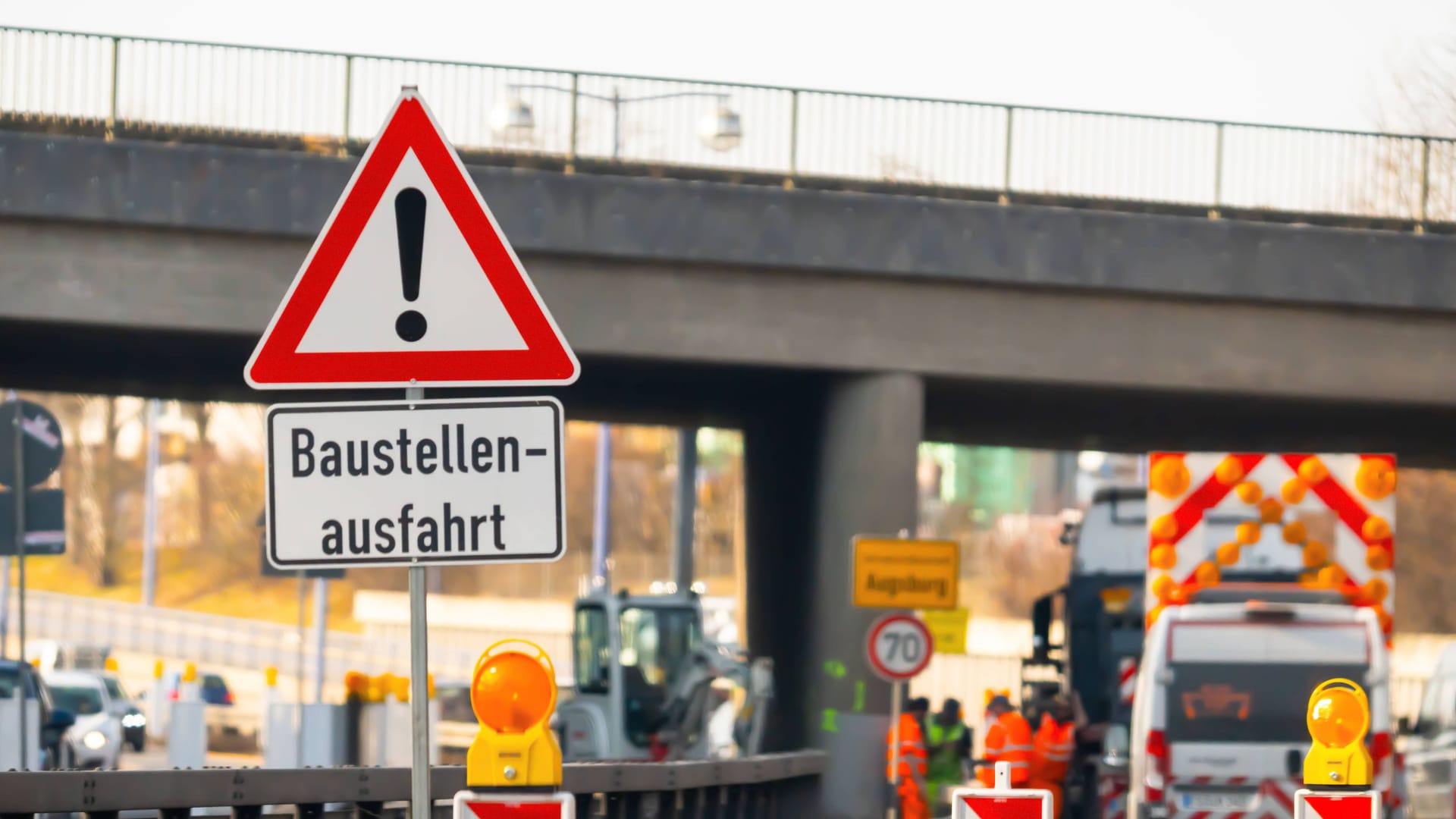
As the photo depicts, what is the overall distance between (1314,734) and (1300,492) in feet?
23.3

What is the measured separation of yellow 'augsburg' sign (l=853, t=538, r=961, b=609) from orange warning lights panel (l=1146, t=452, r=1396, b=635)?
13.4 feet

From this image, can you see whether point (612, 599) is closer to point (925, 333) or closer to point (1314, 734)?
point (925, 333)

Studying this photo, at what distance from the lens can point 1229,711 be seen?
1432cm

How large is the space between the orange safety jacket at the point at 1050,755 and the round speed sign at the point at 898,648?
4.13ft

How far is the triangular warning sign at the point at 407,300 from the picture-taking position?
5.46 metres

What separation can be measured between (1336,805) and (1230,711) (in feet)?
20.0

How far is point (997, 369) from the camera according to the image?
22.7 meters

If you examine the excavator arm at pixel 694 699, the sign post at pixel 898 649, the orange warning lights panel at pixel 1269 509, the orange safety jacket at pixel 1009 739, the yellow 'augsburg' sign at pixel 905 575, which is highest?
the orange warning lights panel at pixel 1269 509

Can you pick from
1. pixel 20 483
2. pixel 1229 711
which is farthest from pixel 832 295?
pixel 1229 711

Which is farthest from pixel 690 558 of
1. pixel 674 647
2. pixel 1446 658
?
pixel 1446 658

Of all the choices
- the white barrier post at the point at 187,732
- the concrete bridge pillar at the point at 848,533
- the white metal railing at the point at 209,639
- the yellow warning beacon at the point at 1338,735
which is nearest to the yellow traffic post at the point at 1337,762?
the yellow warning beacon at the point at 1338,735

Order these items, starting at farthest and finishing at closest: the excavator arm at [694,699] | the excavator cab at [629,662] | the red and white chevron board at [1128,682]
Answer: the excavator cab at [629,662], the excavator arm at [694,699], the red and white chevron board at [1128,682]

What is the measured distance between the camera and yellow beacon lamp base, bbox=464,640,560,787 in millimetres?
5715

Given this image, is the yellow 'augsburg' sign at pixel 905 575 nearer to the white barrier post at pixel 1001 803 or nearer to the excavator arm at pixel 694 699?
the excavator arm at pixel 694 699
